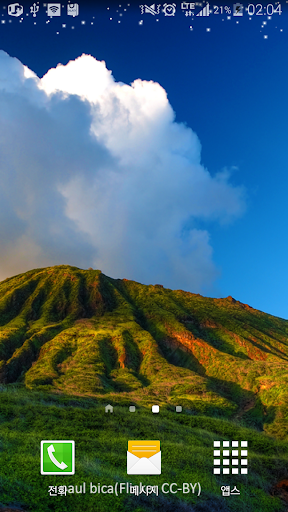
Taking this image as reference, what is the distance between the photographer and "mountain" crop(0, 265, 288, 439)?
6888cm

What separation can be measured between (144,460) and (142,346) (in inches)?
3482

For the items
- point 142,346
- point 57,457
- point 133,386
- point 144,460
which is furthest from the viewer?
point 142,346

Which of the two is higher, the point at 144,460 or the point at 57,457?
the point at 57,457

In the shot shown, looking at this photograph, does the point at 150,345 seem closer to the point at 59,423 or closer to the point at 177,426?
the point at 177,426

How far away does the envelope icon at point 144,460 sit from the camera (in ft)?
39.9

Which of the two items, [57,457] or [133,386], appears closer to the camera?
[57,457]

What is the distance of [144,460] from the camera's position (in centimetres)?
1236

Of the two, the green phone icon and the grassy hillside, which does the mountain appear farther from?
the green phone icon

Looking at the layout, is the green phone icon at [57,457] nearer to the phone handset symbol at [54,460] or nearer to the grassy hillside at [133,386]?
the phone handset symbol at [54,460]

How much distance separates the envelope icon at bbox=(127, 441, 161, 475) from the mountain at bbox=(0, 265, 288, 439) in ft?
143

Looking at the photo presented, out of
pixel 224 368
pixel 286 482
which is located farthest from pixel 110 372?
pixel 286 482

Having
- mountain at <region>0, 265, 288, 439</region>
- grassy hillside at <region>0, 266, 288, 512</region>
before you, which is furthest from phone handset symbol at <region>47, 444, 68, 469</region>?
mountain at <region>0, 265, 288, 439</region>

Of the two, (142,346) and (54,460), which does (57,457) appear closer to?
(54,460)

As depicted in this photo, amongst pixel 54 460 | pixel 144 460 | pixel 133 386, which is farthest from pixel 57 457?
pixel 133 386
